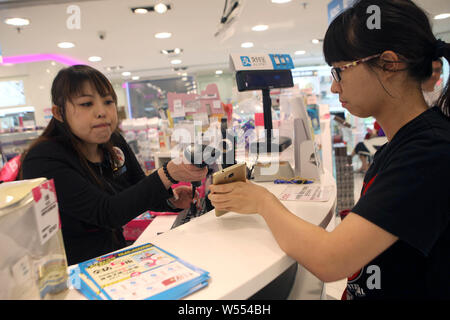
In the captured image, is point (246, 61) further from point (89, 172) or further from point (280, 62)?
point (89, 172)

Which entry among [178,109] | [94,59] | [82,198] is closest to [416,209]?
[82,198]

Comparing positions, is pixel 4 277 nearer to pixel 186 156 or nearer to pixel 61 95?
pixel 186 156

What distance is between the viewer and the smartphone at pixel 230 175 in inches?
40.6

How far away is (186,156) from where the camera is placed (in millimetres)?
1196

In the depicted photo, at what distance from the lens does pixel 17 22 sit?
14.3ft

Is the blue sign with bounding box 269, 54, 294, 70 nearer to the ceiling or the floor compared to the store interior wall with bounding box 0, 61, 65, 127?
nearer to the floor

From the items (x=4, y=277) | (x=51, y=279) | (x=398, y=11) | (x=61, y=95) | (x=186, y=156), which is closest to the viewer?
(x=4, y=277)

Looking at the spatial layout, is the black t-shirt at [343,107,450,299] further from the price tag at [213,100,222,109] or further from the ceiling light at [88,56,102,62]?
the ceiling light at [88,56,102,62]

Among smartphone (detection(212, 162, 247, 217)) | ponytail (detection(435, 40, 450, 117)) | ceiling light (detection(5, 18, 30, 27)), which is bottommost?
smartphone (detection(212, 162, 247, 217))

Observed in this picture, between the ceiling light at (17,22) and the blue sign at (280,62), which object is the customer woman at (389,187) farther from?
the ceiling light at (17,22)

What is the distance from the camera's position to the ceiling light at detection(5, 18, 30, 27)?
4274mm

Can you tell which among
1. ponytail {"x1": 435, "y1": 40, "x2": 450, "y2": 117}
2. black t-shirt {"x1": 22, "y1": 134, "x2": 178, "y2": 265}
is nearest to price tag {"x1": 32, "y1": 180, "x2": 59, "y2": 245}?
black t-shirt {"x1": 22, "y1": 134, "x2": 178, "y2": 265}

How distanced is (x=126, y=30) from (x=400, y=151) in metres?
5.52
